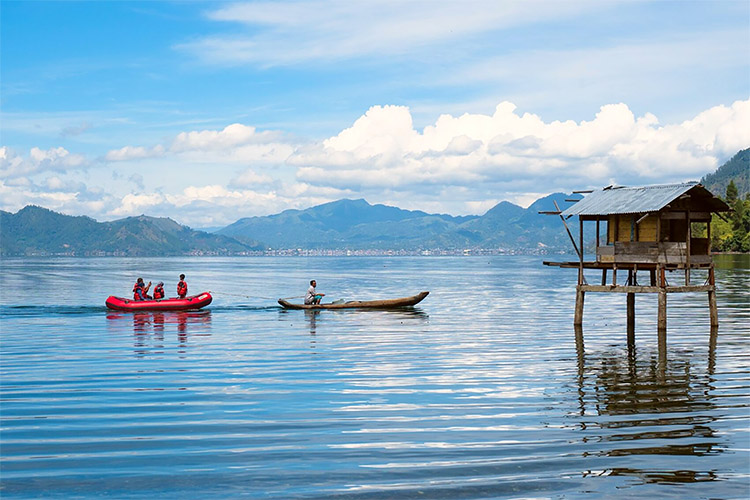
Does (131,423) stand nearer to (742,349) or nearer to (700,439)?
(700,439)

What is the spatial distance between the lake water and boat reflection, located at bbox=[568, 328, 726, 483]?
0.06 metres

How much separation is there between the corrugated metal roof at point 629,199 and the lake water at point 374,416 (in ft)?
20.4

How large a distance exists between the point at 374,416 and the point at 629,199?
23.8 meters

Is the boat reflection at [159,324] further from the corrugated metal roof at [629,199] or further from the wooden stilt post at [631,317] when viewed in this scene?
the wooden stilt post at [631,317]

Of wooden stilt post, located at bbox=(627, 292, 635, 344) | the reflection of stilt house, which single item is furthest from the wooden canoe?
the reflection of stilt house

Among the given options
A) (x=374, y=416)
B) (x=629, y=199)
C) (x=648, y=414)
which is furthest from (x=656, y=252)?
(x=374, y=416)

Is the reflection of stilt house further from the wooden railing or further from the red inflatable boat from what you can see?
the red inflatable boat

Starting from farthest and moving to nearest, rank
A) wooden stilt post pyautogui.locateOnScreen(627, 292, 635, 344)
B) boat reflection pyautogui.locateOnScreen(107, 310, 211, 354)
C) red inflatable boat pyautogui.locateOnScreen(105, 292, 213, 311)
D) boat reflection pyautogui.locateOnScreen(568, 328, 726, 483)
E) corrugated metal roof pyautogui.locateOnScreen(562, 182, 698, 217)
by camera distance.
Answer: red inflatable boat pyautogui.locateOnScreen(105, 292, 213, 311) < wooden stilt post pyautogui.locateOnScreen(627, 292, 635, 344) < boat reflection pyautogui.locateOnScreen(107, 310, 211, 354) < corrugated metal roof pyautogui.locateOnScreen(562, 182, 698, 217) < boat reflection pyautogui.locateOnScreen(568, 328, 726, 483)

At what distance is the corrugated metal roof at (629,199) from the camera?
35625 millimetres

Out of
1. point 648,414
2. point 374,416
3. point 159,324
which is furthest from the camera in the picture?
point 159,324

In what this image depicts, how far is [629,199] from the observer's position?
3756 cm

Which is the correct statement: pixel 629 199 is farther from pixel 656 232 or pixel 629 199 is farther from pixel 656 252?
pixel 656 252

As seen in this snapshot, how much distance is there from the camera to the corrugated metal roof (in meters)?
35.6

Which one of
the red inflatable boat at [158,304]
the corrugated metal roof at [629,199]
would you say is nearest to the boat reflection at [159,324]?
the red inflatable boat at [158,304]
